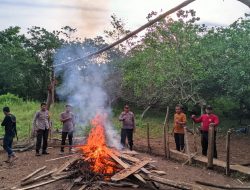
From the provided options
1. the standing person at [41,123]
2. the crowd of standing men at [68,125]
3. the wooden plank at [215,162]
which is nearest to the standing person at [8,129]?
the crowd of standing men at [68,125]

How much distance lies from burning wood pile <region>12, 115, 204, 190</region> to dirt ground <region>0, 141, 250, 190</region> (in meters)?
0.27

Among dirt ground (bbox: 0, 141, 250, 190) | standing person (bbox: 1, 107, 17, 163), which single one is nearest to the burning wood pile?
dirt ground (bbox: 0, 141, 250, 190)

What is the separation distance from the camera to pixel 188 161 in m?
12.9

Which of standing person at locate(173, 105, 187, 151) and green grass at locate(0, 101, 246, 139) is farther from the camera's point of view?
green grass at locate(0, 101, 246, 139)

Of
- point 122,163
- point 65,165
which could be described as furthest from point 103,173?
point 65,165

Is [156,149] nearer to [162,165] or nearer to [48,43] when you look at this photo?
[162,165]

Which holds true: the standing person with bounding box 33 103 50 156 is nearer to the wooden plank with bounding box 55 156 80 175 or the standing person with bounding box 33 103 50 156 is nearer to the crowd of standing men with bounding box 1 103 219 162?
the crowd of standing men with bounding box 1 103 219 162

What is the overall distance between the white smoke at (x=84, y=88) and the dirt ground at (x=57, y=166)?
3.43 metres

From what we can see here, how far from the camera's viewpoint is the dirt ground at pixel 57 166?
1021 cm

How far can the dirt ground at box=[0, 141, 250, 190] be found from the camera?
10.2 meters

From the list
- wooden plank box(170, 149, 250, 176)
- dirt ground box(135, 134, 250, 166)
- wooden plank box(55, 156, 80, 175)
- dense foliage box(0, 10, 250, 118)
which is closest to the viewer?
wooden plank box(55, 156, 80, 175)

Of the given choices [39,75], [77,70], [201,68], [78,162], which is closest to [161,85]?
[201,68]

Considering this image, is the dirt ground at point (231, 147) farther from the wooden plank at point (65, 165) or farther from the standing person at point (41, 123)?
the wooden plank at point (65, 165)

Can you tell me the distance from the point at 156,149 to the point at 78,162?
701 centimetres
